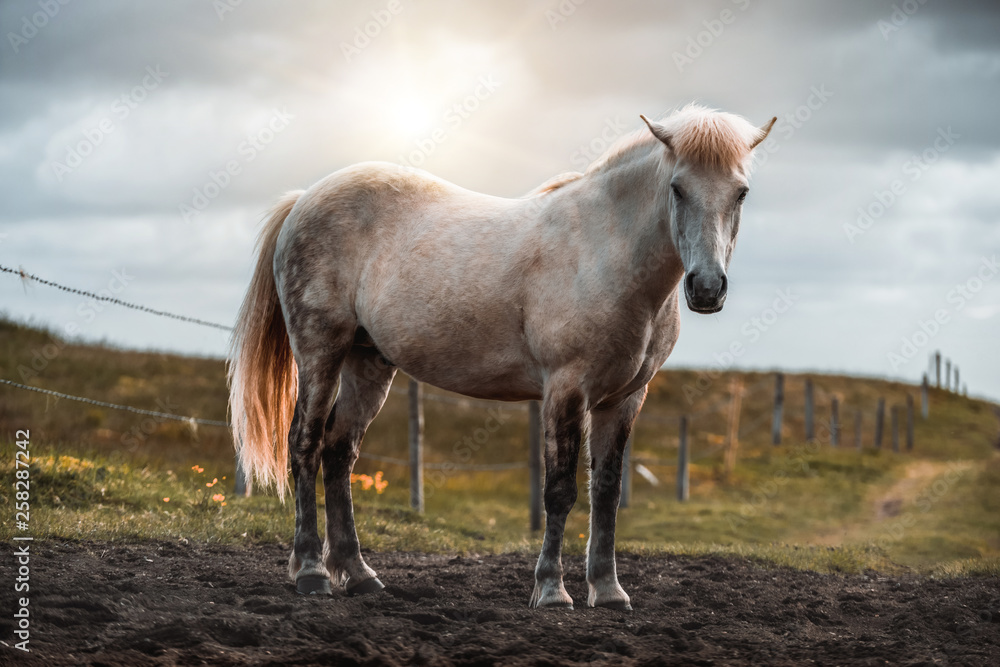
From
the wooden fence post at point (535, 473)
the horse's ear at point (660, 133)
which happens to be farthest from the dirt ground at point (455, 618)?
the wooden fence post at point (535, 473)

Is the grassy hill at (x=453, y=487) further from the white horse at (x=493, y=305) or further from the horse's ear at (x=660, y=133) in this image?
the horse's ear at (x=660, y=133)

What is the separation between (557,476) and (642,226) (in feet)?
4.42

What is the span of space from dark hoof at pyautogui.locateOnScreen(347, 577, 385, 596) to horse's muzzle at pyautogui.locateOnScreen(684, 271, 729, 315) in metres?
2.50

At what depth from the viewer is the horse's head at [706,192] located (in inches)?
142

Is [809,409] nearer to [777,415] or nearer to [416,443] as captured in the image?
[777,415]

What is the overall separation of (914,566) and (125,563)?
6314 mm

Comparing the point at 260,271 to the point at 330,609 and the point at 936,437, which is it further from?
the point at 936,437

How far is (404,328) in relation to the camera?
4.67 m

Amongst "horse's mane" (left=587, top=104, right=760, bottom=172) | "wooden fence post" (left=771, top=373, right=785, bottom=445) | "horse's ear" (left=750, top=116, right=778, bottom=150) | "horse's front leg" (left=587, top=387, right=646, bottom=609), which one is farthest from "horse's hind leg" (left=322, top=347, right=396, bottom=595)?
"wooden fence post" (left=771, top=373, right=785, bottom=445)

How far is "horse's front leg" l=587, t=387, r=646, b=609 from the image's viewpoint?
4.56 meters

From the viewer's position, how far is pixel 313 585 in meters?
4.62

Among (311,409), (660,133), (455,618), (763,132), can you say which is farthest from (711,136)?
(311,409)

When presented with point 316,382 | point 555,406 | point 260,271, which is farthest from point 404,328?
point 260,271

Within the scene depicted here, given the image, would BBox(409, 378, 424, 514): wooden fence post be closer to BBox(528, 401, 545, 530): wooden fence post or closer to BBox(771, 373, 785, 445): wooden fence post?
BBox(528, 401, 545, 530): wooden fence post
